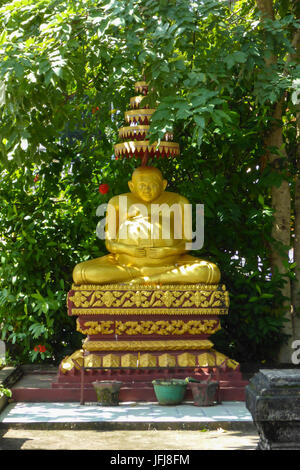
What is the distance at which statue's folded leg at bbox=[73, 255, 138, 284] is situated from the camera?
27.5ft

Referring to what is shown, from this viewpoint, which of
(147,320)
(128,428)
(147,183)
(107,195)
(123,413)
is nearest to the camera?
(128,428)

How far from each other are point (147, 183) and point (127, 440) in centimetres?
396

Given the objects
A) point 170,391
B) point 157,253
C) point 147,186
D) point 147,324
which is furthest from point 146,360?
point 147,186

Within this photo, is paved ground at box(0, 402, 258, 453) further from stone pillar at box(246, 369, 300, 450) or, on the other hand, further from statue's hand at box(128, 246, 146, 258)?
statue's hand at box(128, 246, 146, 258)

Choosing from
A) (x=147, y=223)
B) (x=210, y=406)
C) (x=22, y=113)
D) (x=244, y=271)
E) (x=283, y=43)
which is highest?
(x=283, y=43)

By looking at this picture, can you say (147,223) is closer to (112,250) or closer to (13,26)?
(112,250)

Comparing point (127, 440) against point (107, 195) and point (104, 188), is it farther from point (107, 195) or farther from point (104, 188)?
point (107, 195)

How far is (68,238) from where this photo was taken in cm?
1019

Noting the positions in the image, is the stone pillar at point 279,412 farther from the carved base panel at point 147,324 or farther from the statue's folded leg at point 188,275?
the statue's folded leg at point 188,275

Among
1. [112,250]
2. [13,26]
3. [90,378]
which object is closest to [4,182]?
[112,250]

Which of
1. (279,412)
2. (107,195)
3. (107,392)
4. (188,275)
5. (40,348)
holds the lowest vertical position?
(107,392)

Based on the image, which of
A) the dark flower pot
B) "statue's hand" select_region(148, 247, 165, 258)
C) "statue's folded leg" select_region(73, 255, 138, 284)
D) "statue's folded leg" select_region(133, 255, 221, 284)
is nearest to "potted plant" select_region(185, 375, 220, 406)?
the dark flower pot

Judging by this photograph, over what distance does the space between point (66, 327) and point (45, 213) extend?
166cm

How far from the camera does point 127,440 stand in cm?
599
